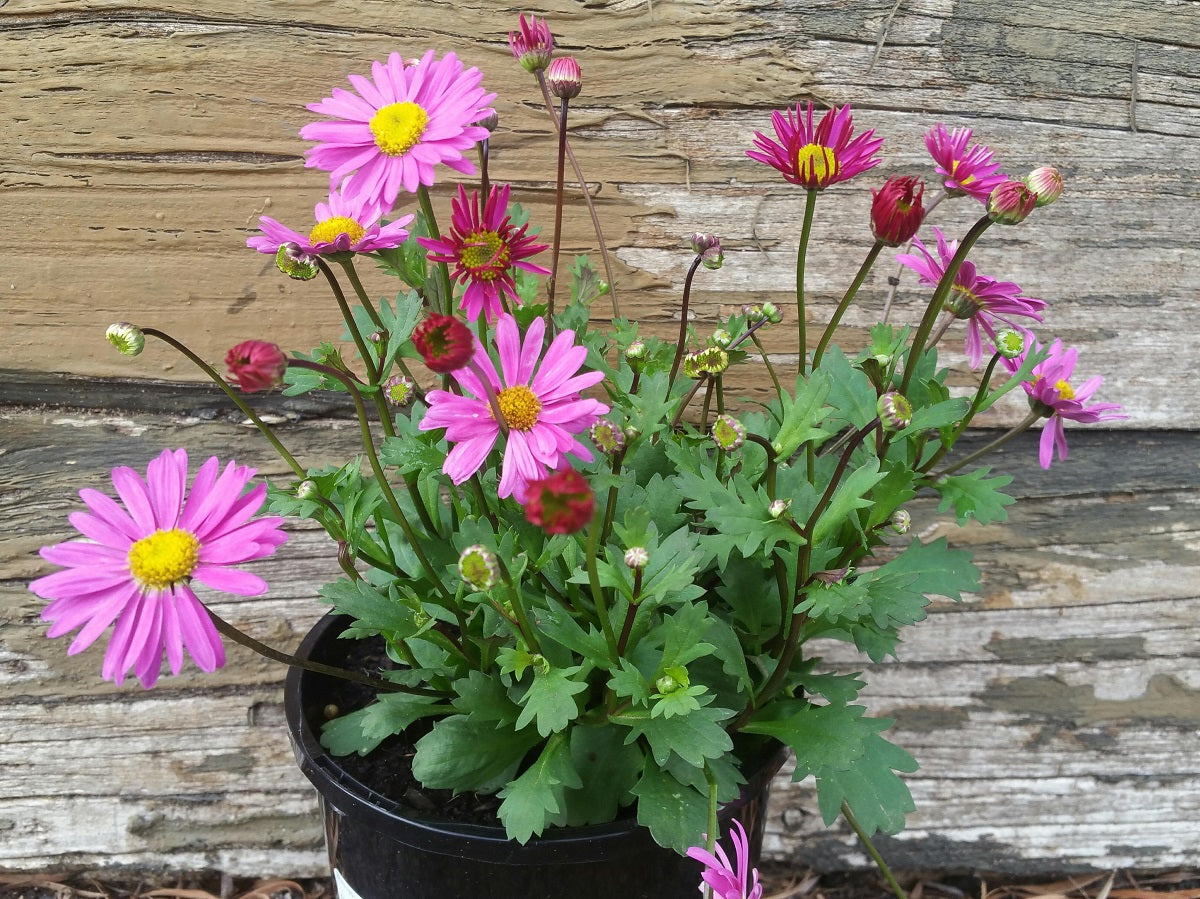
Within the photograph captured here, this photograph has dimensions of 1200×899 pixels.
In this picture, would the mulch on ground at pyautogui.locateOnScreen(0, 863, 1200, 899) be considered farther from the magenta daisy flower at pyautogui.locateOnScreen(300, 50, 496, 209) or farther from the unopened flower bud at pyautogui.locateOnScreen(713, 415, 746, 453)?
the magenta daisy flower at pyautogui.locateOnScreen(300, 50, 496, 209)

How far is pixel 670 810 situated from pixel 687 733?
0.06 metres

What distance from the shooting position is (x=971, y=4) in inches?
35.3

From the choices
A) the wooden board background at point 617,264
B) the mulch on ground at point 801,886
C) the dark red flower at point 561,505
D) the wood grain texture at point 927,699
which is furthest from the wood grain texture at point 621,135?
the mulch on ground at point 801,886

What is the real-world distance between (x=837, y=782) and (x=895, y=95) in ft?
2.16

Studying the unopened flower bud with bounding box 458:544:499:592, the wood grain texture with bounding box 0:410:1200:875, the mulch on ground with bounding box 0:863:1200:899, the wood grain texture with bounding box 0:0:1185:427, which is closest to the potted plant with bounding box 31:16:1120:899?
the unopened flower bud with bounding box 458:544:499:592

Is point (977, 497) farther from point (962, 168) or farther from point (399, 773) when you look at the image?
point (399, 773)

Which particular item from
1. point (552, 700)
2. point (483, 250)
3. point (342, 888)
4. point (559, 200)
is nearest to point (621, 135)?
point (559, 200)

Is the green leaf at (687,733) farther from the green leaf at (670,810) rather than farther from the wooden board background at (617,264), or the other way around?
the wooden board background at (617,264)

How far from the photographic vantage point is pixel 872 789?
2.16ft

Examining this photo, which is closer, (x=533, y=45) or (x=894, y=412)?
(x=894, y=412)

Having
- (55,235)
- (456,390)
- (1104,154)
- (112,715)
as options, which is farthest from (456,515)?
(1104,154)

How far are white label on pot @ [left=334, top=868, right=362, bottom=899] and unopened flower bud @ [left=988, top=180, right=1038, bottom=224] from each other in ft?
2.30

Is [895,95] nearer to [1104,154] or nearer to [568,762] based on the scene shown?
[1104,154]

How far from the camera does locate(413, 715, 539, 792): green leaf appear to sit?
2.02 ft
